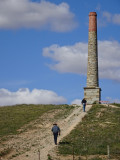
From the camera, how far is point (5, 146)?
3303 centimetres

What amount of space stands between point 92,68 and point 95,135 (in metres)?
20.8

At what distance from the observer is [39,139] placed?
35062 mm

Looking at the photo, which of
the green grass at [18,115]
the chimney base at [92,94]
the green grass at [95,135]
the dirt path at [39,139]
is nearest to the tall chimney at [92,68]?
the chimney base at [92,94]

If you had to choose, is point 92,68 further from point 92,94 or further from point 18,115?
point 18,115

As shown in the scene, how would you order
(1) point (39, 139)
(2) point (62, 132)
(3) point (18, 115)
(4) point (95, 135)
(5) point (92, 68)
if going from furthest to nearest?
(5) point (92, 68)
(3) point (18, 115)
(2) point (62, 132)
(1) point (39, 139)
(4) point (95, 135)

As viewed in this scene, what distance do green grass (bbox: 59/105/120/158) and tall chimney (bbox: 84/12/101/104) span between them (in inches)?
331

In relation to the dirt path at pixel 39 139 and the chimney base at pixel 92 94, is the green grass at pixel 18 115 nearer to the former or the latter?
the dirt path at pixel 39 139

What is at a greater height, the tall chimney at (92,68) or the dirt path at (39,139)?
the tall chimney at (92,68)

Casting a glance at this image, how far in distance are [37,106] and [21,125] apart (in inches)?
535

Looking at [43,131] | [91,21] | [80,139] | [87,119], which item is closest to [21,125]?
[43,131]

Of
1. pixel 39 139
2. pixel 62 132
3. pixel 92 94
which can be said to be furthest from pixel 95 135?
pixel 92 94

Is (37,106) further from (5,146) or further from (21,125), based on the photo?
(5,146)

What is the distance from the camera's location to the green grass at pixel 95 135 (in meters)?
29.8

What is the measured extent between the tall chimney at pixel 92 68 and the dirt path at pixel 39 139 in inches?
289
